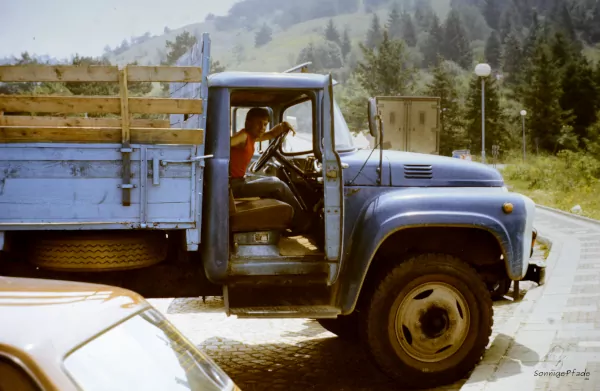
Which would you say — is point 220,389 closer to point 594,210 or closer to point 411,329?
point 411,329

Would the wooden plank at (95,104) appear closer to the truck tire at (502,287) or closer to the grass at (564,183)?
the truck tire at (502,287)

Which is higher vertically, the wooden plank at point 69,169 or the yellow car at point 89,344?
the wooden plank at point 69,169

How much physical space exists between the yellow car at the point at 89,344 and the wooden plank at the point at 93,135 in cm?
288

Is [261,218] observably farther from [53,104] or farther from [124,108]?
[53,104]

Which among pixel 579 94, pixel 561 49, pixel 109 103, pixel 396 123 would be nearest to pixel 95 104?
pixel 109 103

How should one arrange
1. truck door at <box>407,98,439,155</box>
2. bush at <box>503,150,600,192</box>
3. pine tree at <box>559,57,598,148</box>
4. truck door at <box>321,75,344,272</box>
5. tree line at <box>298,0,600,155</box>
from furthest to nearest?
pine tree at <box>559,57,598,148</box>
tree line at <box>298,0,600,155</box>
bush at <box>503,150,600,192</box>
truck door at <box>407,98,439,155</box>
truck door at <box>321,75,344,272</box>

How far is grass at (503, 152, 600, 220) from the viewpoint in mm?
24016

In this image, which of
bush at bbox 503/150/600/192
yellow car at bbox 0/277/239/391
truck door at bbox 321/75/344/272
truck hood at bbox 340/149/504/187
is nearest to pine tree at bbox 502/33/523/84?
bush at bbox 503/150/600/192

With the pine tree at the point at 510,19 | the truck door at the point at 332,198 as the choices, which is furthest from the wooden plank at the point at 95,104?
the pine tree at the point at 510,19

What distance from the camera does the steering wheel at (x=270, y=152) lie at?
6.59 meters

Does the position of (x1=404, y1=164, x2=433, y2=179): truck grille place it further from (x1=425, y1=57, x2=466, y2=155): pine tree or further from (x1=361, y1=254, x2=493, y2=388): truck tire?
(x1=425, y1=57, x2=466, y2=155): pine tree

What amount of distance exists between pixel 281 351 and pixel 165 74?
126 inches

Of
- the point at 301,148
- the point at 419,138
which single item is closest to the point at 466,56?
the point at 419,138

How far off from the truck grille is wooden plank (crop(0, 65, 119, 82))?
259 centimetres
